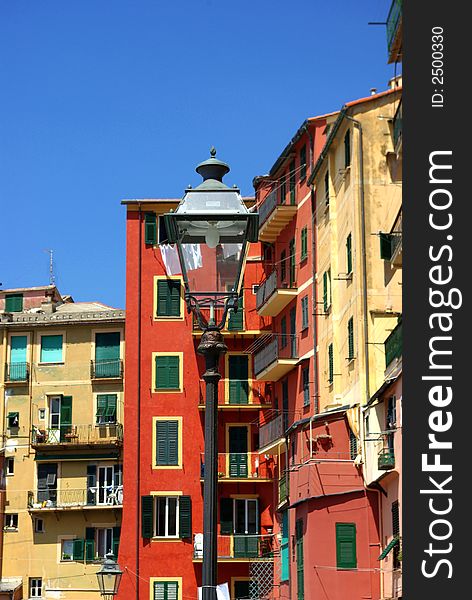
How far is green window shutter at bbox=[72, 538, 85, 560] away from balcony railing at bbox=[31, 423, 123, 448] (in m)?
4.90

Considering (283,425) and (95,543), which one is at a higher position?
(283,425)

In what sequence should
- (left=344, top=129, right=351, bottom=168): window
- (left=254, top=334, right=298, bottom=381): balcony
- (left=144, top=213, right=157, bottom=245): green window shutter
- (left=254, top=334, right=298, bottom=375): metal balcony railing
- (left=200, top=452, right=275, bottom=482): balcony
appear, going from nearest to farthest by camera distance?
(left=344, top=129, right=351, bottom=168): window < (left=254, top=334, right=298, bottom=381): balcony < (left=254, top=334, right=298, bottom=375): metal balcony railing < (left=200, top=452, right=275, bottom=482): balcony < (left=144, top=213, right=157, bottom=245): green window shutter

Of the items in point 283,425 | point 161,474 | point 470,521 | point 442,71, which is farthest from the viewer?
point 161,474

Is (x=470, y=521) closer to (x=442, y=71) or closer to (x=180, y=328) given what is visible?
(x=442, y=71)

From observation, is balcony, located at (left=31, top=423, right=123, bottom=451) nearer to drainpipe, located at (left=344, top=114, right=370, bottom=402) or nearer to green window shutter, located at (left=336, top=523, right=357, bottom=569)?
drainpipe, located at (left=344, top=114, right=370, bottom=402)

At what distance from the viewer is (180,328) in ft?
211

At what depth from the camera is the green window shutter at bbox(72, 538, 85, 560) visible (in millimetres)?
65688

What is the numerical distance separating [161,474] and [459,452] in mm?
50180

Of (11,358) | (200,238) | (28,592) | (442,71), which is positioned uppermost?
(11,358)

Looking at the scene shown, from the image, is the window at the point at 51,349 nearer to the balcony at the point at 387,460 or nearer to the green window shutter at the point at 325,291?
the green window shutter at the point at 325,291

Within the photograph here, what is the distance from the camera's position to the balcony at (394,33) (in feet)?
114

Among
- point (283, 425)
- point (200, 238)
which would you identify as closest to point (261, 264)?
point (283, 425)

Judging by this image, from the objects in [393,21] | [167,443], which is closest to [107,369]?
[167,443]

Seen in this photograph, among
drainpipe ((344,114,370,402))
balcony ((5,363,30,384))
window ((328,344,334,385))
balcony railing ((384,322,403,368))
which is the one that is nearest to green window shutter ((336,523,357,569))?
drainpipe ((344,114,370,402))
